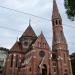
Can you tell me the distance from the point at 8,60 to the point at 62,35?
53.8 ft

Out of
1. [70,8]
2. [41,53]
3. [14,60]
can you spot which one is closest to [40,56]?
[41,53]

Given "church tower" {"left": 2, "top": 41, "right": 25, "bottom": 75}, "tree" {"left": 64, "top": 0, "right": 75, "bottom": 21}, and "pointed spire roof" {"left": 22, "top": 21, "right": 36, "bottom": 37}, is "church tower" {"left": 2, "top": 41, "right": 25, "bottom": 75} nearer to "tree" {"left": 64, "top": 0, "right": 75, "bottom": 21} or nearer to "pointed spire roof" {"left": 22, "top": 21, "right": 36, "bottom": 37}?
"pointed spire roof" {"left": 22, "top": 21, "right": 36, "bottom": 37}

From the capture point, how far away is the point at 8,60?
47375mm

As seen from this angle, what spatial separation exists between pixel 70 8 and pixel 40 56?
31.8m

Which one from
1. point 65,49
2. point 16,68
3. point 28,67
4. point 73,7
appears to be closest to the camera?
point 73,7

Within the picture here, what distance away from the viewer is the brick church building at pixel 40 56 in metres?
43.6

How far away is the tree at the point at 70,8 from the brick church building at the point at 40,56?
28.8 m

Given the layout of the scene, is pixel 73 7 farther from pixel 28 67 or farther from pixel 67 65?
pixel 67 65

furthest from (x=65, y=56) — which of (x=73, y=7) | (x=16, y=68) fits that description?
(x=73, y=7)

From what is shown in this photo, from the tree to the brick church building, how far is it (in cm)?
2876

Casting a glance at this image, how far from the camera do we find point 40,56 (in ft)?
149

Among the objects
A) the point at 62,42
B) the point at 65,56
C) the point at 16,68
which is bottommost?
the point at 16,68

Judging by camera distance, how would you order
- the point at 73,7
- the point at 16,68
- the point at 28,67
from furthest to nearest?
the point at 16,68, the point at 28,67, the point at 73,7

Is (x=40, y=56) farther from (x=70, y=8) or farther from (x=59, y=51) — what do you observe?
(x=70, y=8)
